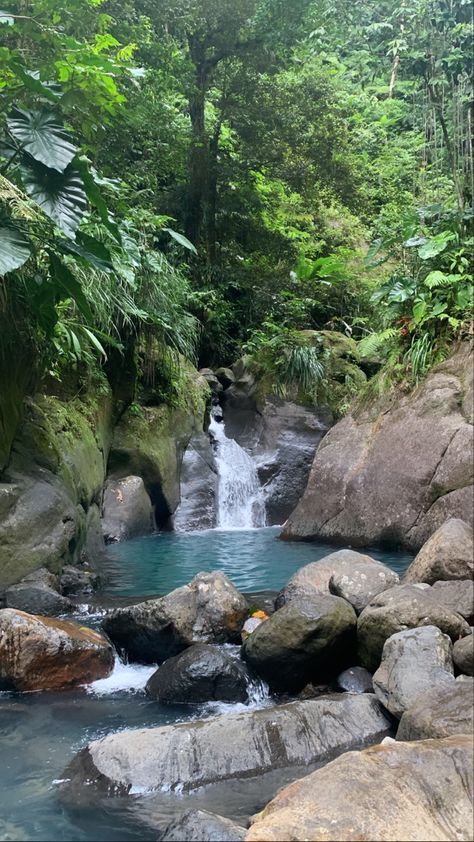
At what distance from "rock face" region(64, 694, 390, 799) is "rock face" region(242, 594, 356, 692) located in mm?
583

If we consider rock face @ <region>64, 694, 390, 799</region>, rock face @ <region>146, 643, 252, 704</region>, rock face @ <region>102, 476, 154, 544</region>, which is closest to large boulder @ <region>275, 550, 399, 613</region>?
rock face @ <region>146, 643, 252, 704</region>

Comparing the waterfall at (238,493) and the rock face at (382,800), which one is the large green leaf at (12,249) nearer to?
the rock face at (382,800)

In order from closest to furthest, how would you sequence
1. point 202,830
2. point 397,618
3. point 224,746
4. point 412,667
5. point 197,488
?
point 202,830 < point 224,746 < point 412,667 < point 397,618 < point 197,488

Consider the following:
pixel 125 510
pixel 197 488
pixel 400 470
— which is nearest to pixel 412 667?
pixel 400 470

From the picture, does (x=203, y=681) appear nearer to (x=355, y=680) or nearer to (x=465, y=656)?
(x=355, y=680)

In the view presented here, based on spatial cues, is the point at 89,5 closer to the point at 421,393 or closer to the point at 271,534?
the point at 421,393

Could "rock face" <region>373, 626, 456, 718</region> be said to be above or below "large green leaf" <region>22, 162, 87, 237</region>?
below

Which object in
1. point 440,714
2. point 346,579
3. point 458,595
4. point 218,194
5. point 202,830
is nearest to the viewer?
point 202,830

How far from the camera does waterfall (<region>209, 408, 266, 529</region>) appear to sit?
10750 millimetres

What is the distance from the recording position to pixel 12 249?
15.0 feet

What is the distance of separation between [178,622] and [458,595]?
184cm

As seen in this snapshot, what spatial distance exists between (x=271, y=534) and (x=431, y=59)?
279 inches

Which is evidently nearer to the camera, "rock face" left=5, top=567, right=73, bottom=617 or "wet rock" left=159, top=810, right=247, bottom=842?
"wet rock" left=159, top=810, right=247, bottom=842

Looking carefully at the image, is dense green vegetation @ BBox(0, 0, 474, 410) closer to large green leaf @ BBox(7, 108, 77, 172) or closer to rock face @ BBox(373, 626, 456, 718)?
large green leaf @ BBox(7, 108, 77, 172)
